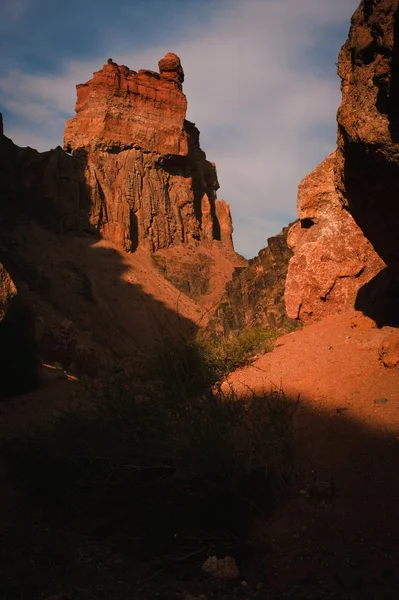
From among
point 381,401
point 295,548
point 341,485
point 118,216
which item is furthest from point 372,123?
point 118,216

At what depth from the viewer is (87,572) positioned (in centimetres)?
480

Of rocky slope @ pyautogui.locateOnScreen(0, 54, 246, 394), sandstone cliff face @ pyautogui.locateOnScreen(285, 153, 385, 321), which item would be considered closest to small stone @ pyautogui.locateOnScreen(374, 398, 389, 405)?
sandstone cliff face @ pyautogui.locateOnScreen(285, 153, 385, 321)

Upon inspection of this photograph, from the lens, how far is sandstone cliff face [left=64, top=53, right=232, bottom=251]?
1981 inches

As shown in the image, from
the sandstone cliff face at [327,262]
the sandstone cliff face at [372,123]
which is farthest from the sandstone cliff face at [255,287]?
the sandstone cliff face at [372,123]

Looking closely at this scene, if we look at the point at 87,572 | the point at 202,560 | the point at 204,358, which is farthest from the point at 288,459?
the point at 204,358

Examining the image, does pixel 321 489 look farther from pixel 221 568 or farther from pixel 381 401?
pixel 381 401

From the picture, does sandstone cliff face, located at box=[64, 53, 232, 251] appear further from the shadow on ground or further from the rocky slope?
the shadow on ground

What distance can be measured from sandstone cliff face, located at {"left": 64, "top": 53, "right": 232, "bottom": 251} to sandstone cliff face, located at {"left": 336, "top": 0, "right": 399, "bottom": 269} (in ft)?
142

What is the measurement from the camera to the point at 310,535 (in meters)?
4.37

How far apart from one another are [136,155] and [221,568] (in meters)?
52.9

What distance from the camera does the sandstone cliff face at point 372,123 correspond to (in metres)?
4.80

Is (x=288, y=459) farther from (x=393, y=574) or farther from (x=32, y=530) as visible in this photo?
(x=32, y=530)

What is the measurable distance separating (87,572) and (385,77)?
17.6 ft

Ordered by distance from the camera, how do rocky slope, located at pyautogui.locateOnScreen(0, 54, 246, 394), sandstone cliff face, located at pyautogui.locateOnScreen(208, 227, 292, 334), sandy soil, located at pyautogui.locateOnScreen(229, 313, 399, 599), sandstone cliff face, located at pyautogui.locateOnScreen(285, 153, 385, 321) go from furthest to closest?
rocky slope, located at pyautogui.locateOnScreen(0, 54, 246, 394), sandstone cliff face, located at pyautogui.locateOnScreen(208, 227, 292, 334), sandstone cliff face, located at pyautogui.locateOnScreen(285, 153, 385, 321), sandy soil, located at pyautogui.locateOnScreen(229, 313, 399, 599)
